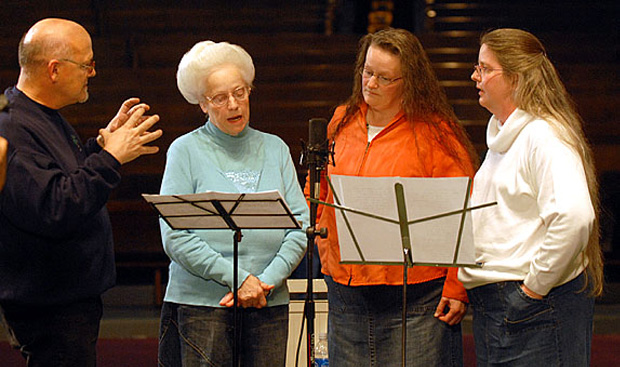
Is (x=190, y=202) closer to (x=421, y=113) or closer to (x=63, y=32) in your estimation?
(x=63, y=32)

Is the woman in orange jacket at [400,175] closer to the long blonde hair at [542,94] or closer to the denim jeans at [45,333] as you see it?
the long blonde hair at [542,94]

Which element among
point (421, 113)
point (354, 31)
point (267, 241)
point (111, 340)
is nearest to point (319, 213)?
point (267, 241)

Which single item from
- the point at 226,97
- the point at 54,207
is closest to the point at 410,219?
the point at 226,97

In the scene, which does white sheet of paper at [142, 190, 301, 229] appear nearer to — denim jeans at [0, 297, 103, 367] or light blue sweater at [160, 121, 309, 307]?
light blue sweater at [160, 121, 309, 307]

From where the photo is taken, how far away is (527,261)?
2.07m

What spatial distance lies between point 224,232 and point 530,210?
94 centimetres

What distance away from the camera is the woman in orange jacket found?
2.32 meters

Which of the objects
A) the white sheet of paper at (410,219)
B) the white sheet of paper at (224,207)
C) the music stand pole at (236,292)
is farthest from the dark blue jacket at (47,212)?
the white sheet of paper at (410,219)

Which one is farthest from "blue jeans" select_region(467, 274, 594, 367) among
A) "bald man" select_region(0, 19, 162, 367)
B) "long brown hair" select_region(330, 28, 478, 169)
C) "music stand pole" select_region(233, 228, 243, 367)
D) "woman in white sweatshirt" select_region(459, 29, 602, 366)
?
"bald man" select_region(0, 19, 162, 367)

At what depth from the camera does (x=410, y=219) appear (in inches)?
79.5

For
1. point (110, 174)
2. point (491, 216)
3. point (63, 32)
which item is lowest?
point (491, 216)

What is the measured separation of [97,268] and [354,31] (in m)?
6.32

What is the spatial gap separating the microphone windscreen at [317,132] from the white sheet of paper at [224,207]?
0.82 ft

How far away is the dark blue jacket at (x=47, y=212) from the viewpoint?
6.57 ft
